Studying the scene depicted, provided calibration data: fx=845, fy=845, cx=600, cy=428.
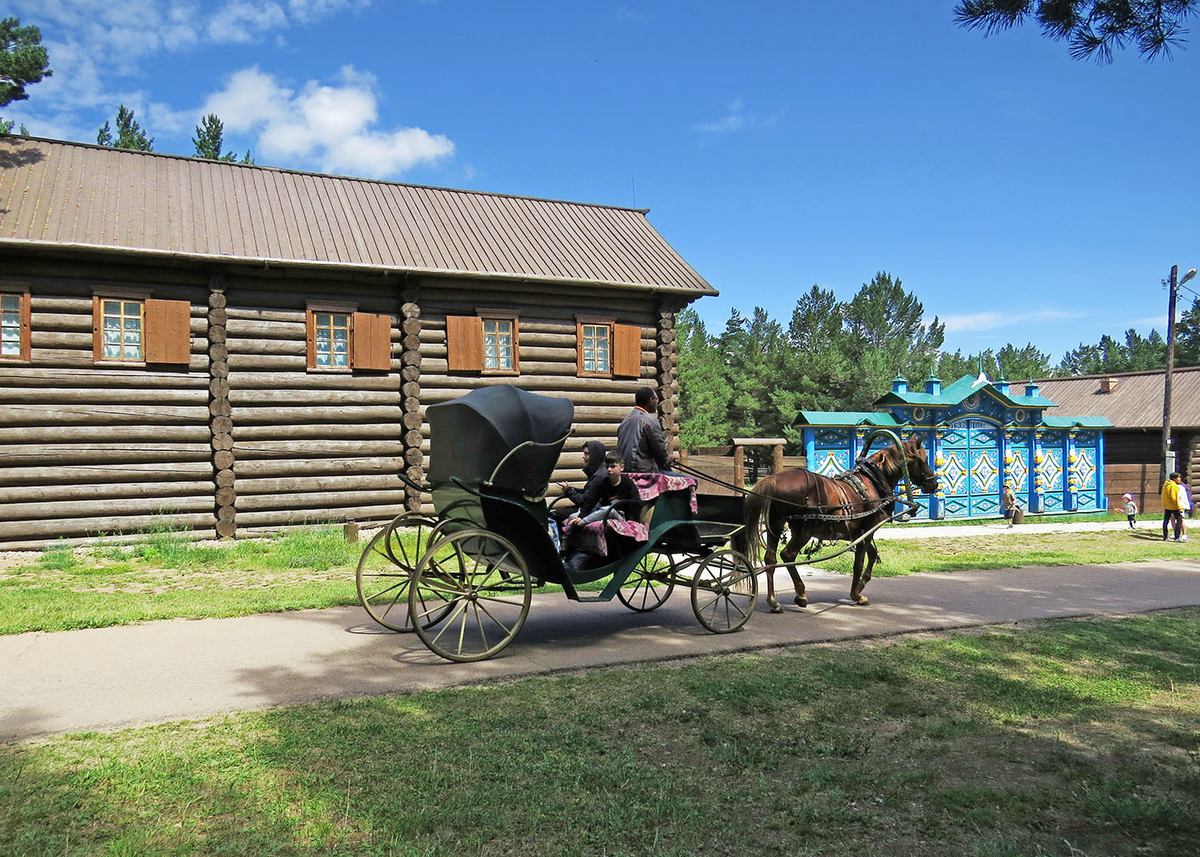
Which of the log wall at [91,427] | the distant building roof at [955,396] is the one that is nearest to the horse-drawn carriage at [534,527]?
the log wall at [91,427]

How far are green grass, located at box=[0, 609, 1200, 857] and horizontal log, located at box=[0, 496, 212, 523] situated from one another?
402 inches

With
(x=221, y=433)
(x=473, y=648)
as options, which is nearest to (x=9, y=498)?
(x=221, y=433)

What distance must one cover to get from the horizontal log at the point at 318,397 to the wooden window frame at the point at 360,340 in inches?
15.3

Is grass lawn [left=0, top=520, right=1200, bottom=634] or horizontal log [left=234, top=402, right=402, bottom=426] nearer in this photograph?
grass lawn [left=0, top=520, right=1200, bottom=634]

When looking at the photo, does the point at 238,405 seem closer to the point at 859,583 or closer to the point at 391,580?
the point at 391,580

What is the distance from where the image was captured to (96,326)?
13.6 metres

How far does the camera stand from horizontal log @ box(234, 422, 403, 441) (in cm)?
1463

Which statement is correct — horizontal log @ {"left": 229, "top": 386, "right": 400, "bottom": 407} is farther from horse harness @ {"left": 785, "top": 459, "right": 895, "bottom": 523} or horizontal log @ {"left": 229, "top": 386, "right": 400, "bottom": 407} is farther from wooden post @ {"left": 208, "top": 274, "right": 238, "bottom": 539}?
horse harness @ {"left": 785, "top": 459, "right": 895, "bottom": 523}

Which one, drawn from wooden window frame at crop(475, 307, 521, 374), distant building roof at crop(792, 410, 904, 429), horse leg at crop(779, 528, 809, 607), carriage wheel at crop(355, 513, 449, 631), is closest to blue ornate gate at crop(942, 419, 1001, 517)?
distant building roof at crop(792, 410, 904, 429)

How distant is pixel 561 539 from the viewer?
7500 mm

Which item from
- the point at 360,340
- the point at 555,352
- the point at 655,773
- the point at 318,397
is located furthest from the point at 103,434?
the point at 655,773

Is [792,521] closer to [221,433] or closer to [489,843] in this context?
[489,843]

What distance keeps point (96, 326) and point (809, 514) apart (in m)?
11.6

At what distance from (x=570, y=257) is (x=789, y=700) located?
12913mm
